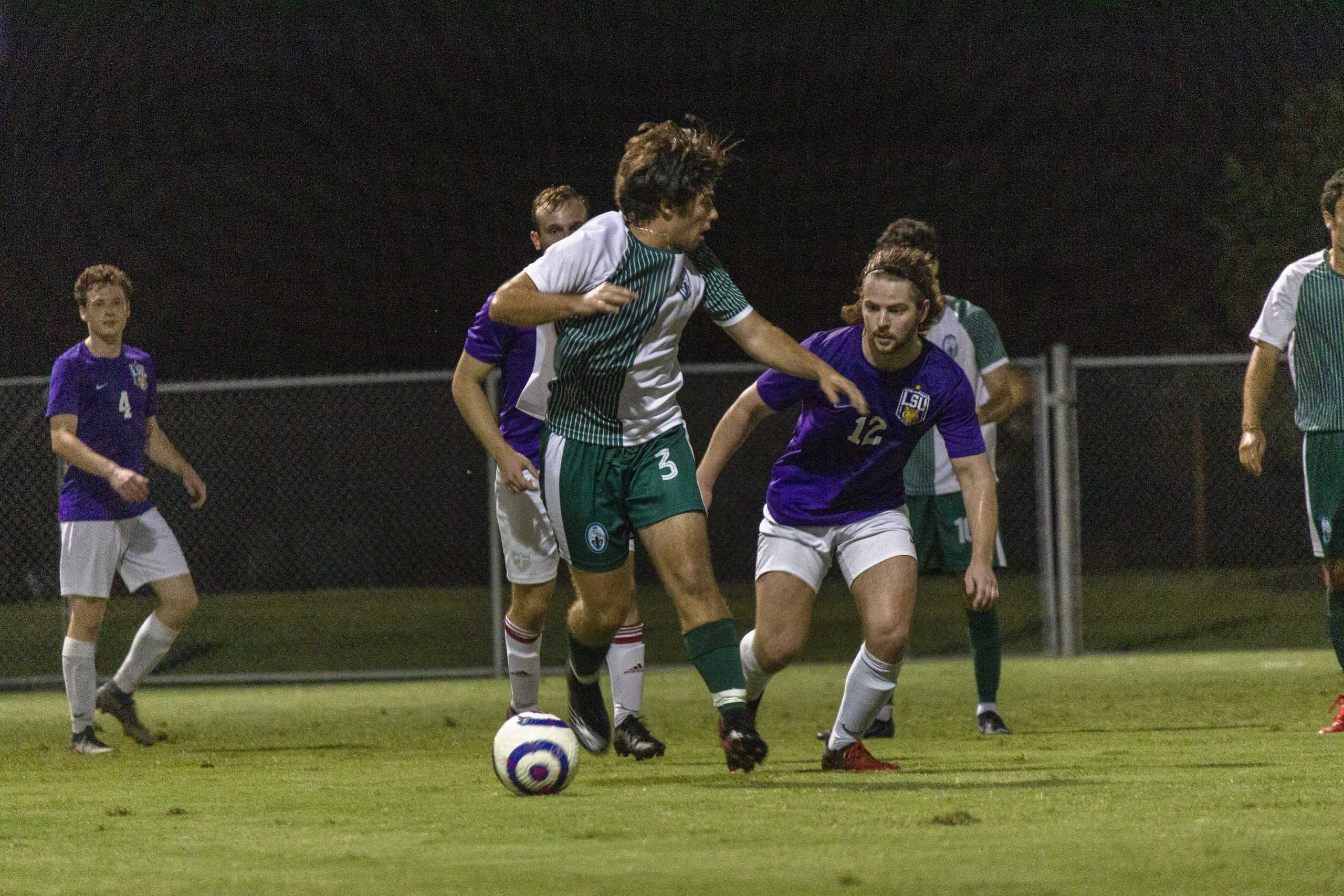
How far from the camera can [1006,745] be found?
7.33 meters

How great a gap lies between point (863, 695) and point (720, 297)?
1492 millimetres

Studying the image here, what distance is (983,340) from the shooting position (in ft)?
26.5

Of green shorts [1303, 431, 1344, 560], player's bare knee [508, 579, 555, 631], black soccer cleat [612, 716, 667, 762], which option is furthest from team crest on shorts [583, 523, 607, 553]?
green shorts [1303, 431, 1344, 560]

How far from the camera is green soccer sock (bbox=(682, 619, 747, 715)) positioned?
5.73 meters

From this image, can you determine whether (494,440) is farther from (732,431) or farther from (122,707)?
(122,707)

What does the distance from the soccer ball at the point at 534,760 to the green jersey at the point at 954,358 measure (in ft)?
9.45

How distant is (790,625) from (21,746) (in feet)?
14.3

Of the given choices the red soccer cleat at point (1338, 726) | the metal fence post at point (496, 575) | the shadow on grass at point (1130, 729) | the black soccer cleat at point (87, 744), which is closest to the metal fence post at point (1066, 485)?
the metal fence post at point (496, 575)

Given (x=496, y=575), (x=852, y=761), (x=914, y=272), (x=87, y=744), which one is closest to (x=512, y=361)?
(x=914, y=272)

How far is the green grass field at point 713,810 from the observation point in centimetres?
403

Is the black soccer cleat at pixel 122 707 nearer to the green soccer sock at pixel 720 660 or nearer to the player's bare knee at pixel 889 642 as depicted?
the green soccer sock at pixel 720 660

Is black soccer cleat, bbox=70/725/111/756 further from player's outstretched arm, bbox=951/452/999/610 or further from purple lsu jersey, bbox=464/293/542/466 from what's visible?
player's outstretched arm, bbox=951/452/999/610

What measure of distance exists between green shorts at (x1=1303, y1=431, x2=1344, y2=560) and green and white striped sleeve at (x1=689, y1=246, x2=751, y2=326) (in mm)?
2895

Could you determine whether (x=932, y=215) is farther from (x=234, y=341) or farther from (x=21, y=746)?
(x=21, y=746)
